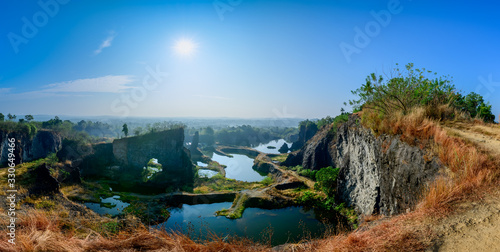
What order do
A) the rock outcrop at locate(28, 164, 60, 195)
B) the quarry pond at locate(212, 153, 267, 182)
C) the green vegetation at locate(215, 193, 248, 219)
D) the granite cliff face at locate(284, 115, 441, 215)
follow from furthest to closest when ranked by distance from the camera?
1. the quarry pond at locate(212, 153, 267, 182)
2. the green vegetation at locate(215, 193, 248, 219)
3. the rock outcrop at locate(28, 164, 60, 195)
4. the granite cliff face at locate(284, 115, 441, 215)

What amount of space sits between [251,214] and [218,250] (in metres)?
27.1

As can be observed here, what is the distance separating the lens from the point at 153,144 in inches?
2142

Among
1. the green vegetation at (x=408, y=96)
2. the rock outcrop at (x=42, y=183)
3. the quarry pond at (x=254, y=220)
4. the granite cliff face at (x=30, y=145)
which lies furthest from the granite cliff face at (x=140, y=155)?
the green vegetation at (x=408, y=96)

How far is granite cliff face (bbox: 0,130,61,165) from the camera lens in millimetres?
48656

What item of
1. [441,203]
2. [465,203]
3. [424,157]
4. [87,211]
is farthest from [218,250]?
[87,211]

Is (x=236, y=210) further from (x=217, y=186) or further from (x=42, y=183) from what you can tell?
(x=42, y=183)

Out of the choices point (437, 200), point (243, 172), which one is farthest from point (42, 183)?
point (243, 172)

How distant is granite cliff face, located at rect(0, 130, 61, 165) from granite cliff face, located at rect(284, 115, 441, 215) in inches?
2834

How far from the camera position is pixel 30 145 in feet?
192

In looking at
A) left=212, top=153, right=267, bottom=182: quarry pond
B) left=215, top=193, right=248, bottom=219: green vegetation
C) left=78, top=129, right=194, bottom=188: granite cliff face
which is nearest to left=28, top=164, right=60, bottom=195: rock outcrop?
left=215, top=193, right=248, bottom=219: green vegetation

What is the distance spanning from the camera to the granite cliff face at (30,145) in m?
48.7

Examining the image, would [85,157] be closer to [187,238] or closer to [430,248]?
[187,238]

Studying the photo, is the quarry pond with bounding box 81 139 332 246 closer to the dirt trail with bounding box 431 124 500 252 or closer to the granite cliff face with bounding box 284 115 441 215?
the granite cliff face with bounding box 284 115 441 215

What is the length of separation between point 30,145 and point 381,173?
84.4m
